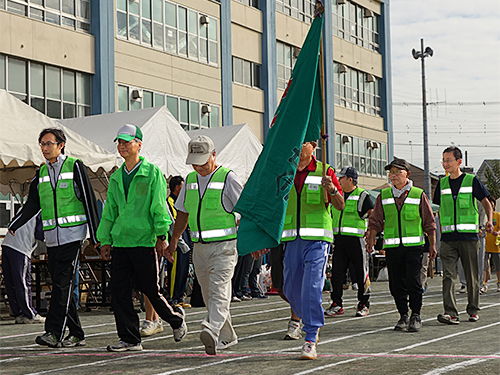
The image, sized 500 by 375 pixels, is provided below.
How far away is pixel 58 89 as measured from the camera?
2441 cm

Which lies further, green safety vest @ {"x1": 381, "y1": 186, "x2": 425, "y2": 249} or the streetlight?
the streetlight

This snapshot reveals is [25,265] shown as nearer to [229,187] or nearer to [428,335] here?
[229,187]

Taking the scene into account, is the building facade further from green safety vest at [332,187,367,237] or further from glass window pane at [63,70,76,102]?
green safety vest at [332,187,367,237]

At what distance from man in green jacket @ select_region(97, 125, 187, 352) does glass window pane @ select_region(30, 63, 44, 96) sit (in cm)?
1614

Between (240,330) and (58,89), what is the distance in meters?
16.3

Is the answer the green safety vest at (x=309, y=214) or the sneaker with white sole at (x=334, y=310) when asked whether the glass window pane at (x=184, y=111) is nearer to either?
the sneaker with white sole at (x=334, y=310)

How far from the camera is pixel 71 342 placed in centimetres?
850

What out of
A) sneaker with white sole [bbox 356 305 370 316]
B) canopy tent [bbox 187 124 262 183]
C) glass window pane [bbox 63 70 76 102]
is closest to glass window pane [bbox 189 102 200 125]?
glass window pane [bbox 63 70 76 102]

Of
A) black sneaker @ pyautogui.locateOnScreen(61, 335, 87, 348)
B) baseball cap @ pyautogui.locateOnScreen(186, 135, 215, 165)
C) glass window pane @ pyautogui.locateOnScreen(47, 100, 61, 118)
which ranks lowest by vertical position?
black sneaker @ pyautogui.locateOnScreen(61, 335, 87, 348)

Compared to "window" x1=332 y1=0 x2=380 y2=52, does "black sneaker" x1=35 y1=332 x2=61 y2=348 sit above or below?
below

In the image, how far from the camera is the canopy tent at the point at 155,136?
14961 mm

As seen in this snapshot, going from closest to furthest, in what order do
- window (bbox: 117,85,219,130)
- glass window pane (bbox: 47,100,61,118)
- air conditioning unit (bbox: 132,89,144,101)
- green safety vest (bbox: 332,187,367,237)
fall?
green safety vest (bbox: 332,187,367,237) → glass window pane (bbox: 47,100,61,118) → window (bbox: 117,85,219,130) → air conditioning unit (bbox: 132,89,144,101)

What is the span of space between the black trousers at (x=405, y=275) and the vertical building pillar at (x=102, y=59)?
17.1m

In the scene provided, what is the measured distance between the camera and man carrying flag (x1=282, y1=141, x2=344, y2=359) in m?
7.62
